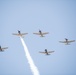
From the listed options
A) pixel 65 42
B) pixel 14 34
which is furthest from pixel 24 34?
pixel 65 42

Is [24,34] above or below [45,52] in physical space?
above

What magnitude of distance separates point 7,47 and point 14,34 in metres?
9.16

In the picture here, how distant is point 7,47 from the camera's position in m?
144

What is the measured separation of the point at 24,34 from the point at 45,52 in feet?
54.9

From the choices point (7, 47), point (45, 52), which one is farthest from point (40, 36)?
point (7, 47)

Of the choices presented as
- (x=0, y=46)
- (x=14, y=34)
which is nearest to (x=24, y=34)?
(x=14, y=34)

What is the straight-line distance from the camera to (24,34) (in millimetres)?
142875

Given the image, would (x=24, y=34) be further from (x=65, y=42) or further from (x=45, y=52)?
(x=65, y=42)

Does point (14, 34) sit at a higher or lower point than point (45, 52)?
higher

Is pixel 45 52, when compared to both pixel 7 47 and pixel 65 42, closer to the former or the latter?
pixel 65 42

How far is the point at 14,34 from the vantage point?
465 ft

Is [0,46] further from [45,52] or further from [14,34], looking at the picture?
[45,52]

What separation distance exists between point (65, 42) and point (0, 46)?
39.4 metres

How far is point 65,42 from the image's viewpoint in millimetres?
144750
